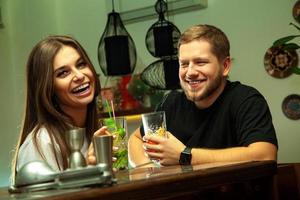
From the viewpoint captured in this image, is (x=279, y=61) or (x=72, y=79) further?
(x=279, y=61)

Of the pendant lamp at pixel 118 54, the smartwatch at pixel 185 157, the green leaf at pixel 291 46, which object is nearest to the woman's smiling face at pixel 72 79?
the smartwatch at pixel 185 157

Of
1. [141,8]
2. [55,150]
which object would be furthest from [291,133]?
[55,150]

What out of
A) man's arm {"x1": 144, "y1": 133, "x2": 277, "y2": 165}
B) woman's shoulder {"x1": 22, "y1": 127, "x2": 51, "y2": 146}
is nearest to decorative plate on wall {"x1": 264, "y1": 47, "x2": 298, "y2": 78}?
man's arm {"x1": 144, "y1": 133, "x2": 277, "y2": 165}

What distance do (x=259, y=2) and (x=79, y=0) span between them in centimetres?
166

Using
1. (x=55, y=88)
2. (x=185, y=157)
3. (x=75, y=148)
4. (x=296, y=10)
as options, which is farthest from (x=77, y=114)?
(x=296, y=10)

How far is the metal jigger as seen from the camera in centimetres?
103

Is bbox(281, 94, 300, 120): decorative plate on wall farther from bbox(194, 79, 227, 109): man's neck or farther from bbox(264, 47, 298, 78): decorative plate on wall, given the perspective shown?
bbox(194, 79, 227, 109): man's neck

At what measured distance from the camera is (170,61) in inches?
132

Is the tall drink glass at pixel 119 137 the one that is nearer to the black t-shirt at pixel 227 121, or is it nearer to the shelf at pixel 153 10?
the black t-shirt at pixel 227 121

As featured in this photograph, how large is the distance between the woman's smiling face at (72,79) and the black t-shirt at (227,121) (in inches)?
21.0

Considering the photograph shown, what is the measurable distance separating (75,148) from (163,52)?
2.36m

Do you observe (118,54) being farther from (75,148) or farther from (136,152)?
(75,148)

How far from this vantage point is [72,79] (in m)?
1.61

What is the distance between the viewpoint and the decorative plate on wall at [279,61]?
321 cm
